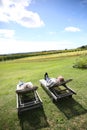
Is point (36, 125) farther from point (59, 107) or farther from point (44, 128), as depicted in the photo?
point (59, 107)

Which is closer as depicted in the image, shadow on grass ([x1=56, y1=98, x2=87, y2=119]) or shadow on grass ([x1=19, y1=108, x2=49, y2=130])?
shadow on grass ([x1=19, y1=108, x2=49, y2=130])

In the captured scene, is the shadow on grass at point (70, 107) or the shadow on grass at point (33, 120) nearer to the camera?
the shadow on grass at point (33, 120)

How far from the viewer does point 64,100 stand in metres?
6.87

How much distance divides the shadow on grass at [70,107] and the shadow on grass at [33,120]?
37.9 inches

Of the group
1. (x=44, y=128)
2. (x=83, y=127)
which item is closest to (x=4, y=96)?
(x=44, y=128)

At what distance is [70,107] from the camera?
6.14 meters

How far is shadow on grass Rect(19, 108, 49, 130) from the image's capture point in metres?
5.02

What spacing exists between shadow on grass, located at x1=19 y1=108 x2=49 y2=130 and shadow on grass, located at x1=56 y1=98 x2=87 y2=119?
3.16 ft

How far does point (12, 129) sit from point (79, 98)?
381 centimetres

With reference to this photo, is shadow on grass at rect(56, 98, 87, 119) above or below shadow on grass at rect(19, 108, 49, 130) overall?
above

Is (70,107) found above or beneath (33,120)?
above

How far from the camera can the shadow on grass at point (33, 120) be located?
16.5 feet

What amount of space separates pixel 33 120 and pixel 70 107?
74.7 inches

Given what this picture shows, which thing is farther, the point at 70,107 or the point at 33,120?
the point at 70,107
